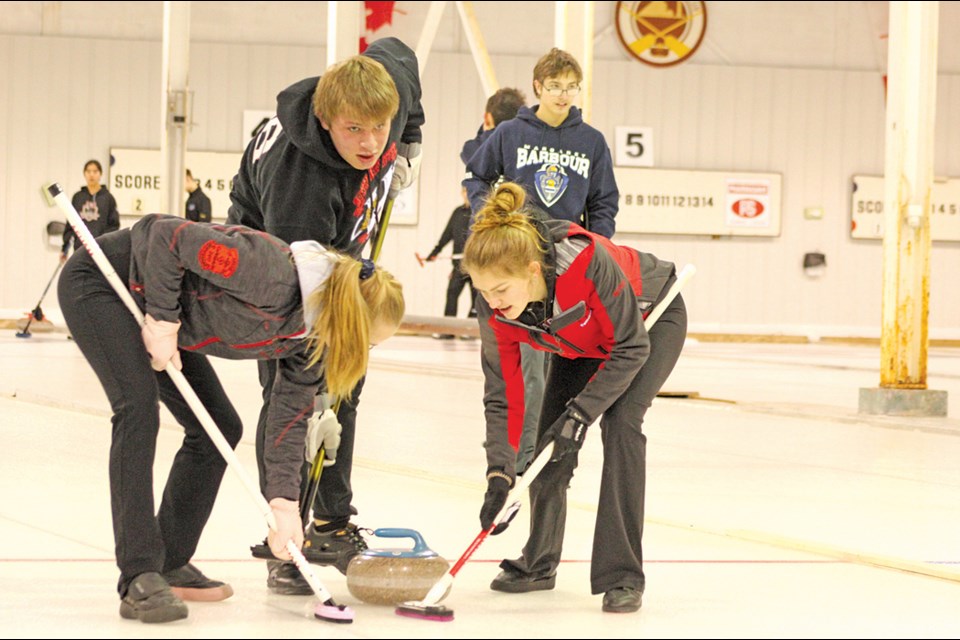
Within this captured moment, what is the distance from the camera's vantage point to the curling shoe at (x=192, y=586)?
3203 mm

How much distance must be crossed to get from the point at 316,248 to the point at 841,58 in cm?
1615

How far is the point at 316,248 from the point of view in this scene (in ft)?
9.91

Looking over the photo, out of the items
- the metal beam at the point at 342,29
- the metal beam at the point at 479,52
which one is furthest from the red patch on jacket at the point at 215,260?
the metal beam at the point at 479,52

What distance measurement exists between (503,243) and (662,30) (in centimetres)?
1519

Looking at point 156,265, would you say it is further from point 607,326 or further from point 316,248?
point 607,326

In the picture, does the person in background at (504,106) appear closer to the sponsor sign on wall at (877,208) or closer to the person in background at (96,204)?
the person in background at (96,204)

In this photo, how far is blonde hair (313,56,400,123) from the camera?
3164mm

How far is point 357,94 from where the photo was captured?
10.4ft

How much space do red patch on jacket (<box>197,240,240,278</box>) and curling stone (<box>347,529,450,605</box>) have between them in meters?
0.73

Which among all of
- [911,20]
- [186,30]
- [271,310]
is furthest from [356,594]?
[186,30]

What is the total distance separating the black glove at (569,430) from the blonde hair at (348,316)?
0.48 m

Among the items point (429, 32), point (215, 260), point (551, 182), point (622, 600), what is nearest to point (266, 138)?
point (215, 260)

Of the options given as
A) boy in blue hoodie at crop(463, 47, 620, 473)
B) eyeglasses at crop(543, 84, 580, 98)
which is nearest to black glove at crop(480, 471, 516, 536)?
boy in blue hoodie at crop(463, 47, 620, 473)

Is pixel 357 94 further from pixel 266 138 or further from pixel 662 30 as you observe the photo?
pixel 662 30
